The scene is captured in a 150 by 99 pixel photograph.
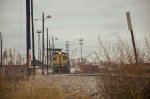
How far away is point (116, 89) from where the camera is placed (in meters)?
10.1

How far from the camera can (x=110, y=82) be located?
1026 centimetres

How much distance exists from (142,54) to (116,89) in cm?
123

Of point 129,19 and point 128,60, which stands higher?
point 129,19

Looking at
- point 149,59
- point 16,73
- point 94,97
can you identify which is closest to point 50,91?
point 94,97

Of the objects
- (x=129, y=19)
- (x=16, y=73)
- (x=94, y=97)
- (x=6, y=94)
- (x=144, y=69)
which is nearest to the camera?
(x=144, y=69)

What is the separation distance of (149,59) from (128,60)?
0.58 m

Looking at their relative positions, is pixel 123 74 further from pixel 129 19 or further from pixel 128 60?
pixel 129 19

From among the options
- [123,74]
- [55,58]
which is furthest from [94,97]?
[55,58]

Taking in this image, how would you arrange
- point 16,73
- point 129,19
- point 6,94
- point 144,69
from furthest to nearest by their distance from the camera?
point 16,73 < point 6,94 < point 129,19 < point 144,69

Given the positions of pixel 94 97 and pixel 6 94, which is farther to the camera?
pixel 6 94

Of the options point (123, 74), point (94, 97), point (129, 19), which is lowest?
point (94, 97)

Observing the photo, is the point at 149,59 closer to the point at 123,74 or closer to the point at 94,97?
the point at 123,74

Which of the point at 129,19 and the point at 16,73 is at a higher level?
the point at 129,19

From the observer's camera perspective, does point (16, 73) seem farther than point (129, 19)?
Yes
